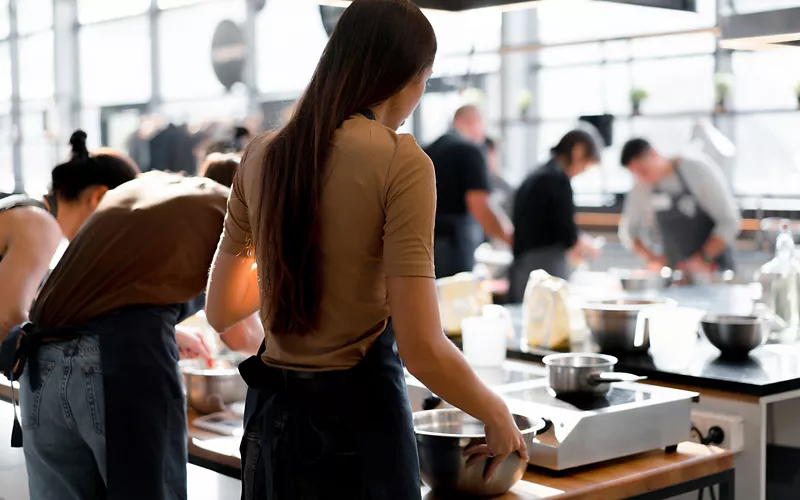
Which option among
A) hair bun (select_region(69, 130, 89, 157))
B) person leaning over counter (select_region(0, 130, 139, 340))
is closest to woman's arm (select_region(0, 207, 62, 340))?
person leaning over counter (select_region(0, 130, 139, 340))

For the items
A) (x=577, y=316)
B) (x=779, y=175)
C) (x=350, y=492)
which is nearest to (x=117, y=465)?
(x=350, y=492)

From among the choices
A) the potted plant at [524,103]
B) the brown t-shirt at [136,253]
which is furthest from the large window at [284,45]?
the brown t-shirt at [136,253]

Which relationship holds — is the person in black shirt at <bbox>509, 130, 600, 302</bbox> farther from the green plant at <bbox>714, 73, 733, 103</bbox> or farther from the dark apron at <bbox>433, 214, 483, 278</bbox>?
the green plant at <bbox>714, 73, 733, 103</bbox>

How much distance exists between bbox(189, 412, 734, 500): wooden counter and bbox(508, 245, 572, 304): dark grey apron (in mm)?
2584

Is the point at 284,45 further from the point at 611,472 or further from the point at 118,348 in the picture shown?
the point at 611,472

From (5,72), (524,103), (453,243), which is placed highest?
(5,72)

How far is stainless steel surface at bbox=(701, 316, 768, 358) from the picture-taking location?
2543mm

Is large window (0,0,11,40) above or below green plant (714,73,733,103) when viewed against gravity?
above

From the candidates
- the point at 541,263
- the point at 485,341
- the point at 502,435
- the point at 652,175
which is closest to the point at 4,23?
the point at 652,175

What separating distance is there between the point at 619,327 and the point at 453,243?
1.94 meters

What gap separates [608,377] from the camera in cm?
189

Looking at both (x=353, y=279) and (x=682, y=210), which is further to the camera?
(x=682, y=210)

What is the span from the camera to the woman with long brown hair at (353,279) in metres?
1.36

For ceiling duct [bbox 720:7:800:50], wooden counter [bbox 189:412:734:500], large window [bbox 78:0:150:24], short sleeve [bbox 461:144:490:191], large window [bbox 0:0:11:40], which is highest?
large window [bbox 78:0:150:24]
